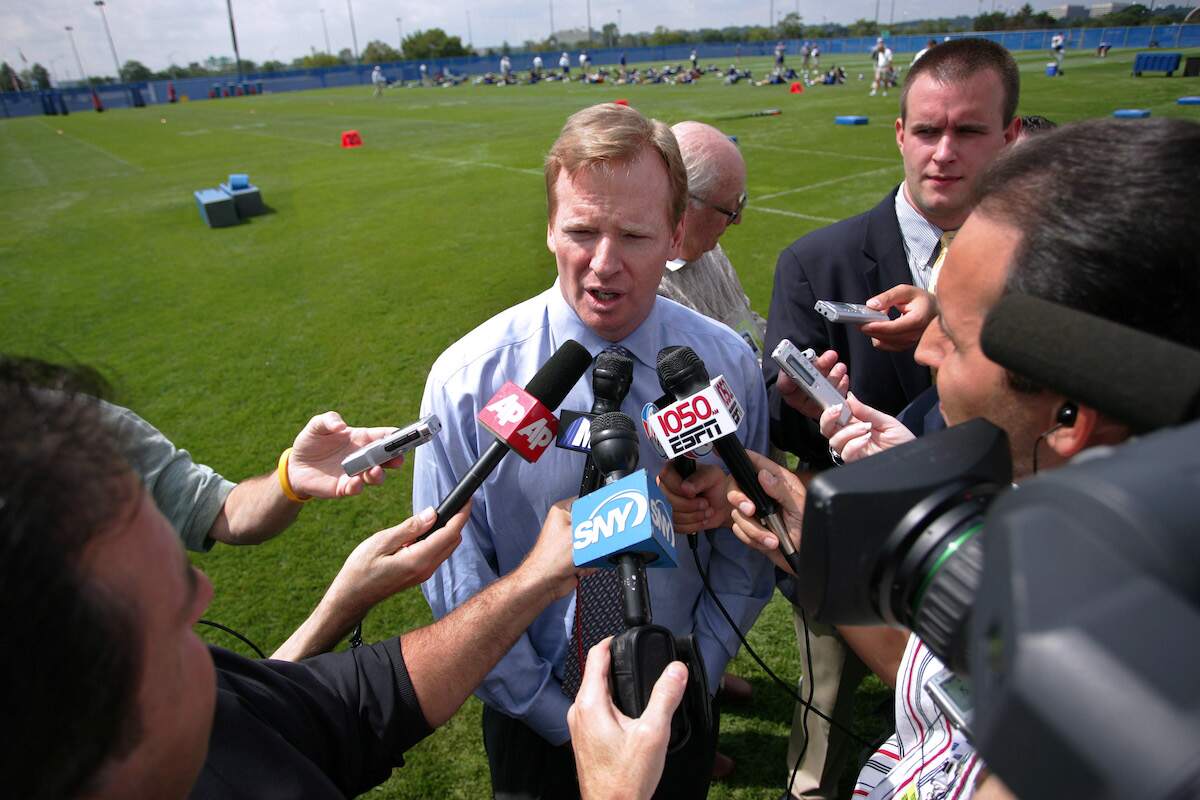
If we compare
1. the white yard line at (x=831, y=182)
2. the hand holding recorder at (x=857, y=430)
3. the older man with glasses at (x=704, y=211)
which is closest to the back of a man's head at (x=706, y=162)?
the older man with glasses at (x=704, y=211)

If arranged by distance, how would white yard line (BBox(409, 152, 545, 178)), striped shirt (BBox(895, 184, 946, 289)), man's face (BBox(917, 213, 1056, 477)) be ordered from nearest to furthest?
man's face (BBox(917, 213, 1056, 477))
striped shirt (BBox(895, 184, 946, 289))
white yard line (BBox(409, 152, 545, 178))

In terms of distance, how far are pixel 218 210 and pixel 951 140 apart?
13.4m

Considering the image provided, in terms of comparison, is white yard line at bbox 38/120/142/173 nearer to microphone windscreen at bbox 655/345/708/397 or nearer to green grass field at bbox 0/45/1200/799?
green grass field at bbox 0/45/1200/799

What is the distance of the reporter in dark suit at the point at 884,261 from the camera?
114 inches

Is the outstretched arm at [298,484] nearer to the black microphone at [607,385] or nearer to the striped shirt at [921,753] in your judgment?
the black microphone at [607,385]

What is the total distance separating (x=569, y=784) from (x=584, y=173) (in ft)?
6.42

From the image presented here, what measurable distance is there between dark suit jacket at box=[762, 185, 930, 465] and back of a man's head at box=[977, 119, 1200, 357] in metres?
1.75

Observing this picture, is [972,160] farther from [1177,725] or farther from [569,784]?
[1177,725]

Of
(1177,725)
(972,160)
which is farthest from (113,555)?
(972,160)

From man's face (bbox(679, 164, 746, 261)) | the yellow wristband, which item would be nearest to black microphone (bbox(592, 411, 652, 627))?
the yellow wristband

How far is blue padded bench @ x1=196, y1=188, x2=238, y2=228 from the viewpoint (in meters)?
13.0

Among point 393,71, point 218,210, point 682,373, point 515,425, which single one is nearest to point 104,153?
point 218,210

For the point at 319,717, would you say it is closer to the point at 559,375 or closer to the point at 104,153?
the point at 559,375

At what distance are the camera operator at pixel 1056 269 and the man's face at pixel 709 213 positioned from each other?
6.35 feet
